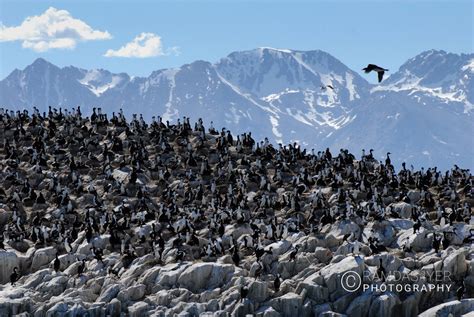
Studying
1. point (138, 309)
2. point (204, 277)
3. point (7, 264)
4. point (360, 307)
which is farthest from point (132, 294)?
point (360, 307)

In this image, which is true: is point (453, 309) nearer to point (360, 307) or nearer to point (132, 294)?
point (360, 307)

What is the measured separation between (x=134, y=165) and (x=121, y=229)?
67.0 feet

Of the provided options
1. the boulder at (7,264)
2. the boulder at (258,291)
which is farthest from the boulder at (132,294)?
the boulder at (7,264)

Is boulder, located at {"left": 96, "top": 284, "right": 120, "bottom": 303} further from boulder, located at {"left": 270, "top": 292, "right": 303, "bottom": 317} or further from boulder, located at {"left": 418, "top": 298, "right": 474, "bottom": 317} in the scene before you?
boulder, located at {"left": 418, "top": 298, "right": 474, "bottom": 317}

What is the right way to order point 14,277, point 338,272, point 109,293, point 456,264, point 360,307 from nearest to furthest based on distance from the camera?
point 360,307
point 338,272
point 456,264
point 109,293
point 14,277

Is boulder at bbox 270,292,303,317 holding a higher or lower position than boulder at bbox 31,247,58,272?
lower

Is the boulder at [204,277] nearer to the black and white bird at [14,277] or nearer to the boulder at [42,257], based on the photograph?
the boulder at [42,257]

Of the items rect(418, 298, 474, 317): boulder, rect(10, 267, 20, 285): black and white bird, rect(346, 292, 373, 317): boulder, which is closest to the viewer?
rect(418, 298, 474, 317): boulder

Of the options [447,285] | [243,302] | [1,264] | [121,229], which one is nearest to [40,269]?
[1,264]

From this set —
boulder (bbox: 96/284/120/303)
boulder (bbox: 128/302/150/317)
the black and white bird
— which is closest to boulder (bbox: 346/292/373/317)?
boulder (bbox: 128/302/150/317)

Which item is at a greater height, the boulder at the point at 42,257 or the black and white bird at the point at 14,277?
the boulder at the point at 42,257

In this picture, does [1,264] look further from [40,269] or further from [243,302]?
[243,302]

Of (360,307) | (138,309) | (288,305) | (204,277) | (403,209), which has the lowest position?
(138,309)

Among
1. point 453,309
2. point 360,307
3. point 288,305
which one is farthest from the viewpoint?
point 288,305
